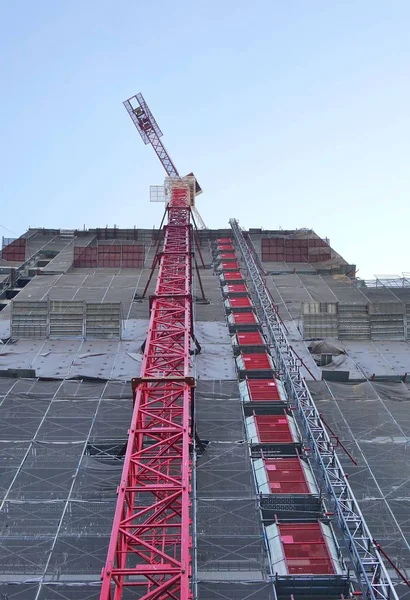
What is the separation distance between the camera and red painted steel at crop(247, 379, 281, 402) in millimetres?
39312

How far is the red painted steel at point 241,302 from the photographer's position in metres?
58.3

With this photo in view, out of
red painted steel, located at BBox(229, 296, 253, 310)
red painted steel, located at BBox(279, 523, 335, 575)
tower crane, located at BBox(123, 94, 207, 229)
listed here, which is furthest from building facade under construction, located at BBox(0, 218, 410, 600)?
tower crane, located at BBox(123, 94, 207, 229)

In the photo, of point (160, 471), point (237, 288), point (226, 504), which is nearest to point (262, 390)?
point (226, 504)

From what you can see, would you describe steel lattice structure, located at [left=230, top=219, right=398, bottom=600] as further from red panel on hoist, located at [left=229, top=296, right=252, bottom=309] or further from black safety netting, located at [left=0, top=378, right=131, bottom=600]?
red panel on hoist, located at [left=229, top=296, right=252, bottom=309]

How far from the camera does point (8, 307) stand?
5791 cm

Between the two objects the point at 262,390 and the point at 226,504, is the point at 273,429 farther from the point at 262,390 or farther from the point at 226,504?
the point at 226,504

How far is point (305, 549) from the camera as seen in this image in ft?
86.8

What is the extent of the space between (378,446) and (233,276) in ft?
122

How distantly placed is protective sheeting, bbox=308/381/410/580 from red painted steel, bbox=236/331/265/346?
771 cm

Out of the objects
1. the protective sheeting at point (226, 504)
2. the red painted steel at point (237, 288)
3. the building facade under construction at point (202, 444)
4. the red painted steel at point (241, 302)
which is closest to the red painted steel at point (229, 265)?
the red painted steel at point (237, 288)

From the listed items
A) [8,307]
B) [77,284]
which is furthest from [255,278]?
[8,307]

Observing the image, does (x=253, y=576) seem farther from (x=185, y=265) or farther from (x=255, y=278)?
(x=255, y=278)

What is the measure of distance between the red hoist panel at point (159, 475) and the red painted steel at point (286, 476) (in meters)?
4.46

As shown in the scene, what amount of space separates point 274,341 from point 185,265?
1285 cm
